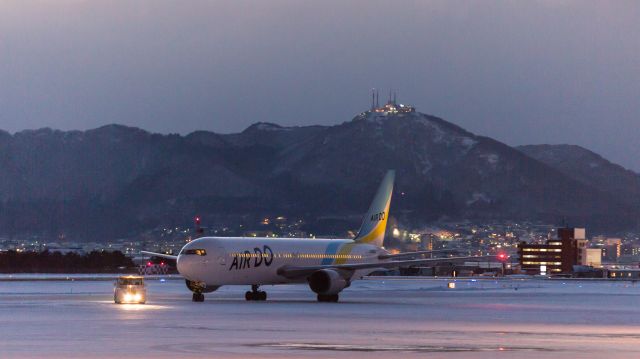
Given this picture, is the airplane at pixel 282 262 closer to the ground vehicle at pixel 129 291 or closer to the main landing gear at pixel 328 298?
the main landing gear at pixel 328 298

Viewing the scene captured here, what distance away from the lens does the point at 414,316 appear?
52469mm

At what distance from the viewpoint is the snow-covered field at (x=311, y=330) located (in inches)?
1283

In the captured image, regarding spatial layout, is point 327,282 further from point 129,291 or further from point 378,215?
point 378,215

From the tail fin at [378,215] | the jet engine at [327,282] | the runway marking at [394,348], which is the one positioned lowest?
the runway marking at [394,348]

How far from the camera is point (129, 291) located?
63.8 meters

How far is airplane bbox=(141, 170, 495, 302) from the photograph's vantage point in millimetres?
68250

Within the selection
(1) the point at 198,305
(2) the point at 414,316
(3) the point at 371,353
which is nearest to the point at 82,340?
(3) the point at 371,353

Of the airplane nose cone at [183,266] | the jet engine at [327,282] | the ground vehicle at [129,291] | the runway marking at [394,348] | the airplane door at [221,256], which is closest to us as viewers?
the runway marking at [394,348]

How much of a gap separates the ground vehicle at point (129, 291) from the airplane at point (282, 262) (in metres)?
3.71

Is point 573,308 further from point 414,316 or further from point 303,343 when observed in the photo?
point 303,343

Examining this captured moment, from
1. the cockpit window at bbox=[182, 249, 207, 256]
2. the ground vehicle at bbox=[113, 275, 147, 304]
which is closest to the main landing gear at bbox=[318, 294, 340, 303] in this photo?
the cockpit window at bbox=[182, 249, 207, 256]

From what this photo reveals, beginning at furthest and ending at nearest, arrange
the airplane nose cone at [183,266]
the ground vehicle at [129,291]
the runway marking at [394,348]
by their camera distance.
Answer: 1. the airplane nose cone at [183,266]
2. the ground vehicle at [129,291]
3. the runway marking at [394,348]

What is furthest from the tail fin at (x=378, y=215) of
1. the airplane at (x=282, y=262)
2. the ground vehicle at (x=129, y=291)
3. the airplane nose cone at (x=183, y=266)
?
the ground vehicle at (x=129, y=291)

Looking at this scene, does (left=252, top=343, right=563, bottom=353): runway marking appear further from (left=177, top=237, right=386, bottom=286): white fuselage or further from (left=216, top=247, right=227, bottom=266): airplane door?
(left=216, top=247, right=227, bottom=266): airplane door
